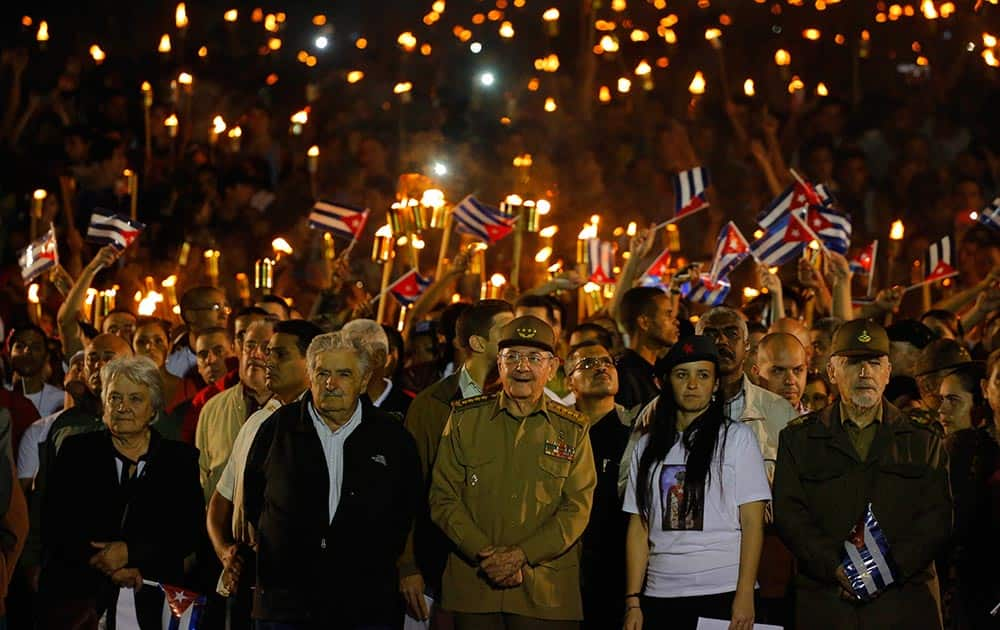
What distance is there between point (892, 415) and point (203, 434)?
359cm

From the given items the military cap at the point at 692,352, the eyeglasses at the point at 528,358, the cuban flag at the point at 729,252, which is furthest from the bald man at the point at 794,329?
the cuban flag at the point at 729,252

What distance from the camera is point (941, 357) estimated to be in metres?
8.29

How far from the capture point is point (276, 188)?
17719 mm

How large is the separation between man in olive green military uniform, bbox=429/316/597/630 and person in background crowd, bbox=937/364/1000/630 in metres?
1.72

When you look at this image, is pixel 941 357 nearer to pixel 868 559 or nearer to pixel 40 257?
pixel 868 559

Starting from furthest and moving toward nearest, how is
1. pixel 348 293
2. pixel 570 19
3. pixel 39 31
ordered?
pixel 570 19 → pixel 39 31 → pixel 348 293

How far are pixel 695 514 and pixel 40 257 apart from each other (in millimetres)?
6988

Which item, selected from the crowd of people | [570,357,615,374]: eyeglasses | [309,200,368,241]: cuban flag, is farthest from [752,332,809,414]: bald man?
[309,200,368,241]: cuban flag

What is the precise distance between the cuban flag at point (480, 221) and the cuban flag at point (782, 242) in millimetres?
2160

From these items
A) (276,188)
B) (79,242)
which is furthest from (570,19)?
(79,242)

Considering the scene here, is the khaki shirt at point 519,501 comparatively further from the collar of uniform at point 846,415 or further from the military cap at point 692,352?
the collar of uniform at point 846,415

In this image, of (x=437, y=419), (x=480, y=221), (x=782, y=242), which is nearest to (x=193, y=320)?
(x=480, y=221)

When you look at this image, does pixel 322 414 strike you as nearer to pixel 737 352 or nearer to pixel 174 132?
pixel 737 352

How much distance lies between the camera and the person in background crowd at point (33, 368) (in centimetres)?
1050
